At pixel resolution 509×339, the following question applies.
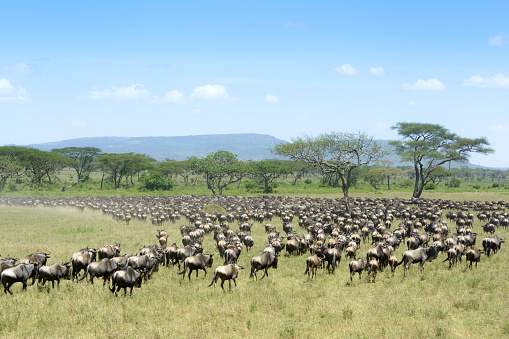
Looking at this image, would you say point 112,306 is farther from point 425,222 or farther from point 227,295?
point 425,222

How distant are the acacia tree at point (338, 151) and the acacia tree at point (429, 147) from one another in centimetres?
2474

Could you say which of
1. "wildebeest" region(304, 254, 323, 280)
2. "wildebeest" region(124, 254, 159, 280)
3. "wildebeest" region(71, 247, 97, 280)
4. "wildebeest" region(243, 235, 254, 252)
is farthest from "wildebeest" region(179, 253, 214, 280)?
"wildebeest" region(243, 235, 254, 252)

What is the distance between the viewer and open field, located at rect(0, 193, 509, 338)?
8508 millimetres

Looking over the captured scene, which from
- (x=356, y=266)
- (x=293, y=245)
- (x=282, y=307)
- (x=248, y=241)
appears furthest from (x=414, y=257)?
(x=248, y=241)

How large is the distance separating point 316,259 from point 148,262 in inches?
247

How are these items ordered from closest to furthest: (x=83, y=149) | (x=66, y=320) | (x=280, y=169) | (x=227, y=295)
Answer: (x=66, y=320), (x=227, y=295), (x=280, y=169), (x=83, y=149)

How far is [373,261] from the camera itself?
1250 cm

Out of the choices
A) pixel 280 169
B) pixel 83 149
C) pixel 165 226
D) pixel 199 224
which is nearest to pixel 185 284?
pixel 199 224

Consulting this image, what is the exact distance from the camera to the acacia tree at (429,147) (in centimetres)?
5296

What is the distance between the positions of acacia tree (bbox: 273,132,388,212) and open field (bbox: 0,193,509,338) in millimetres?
17352

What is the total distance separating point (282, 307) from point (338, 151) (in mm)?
24044

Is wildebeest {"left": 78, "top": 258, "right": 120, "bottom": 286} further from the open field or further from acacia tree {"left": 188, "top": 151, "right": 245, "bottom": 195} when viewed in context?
acacia tree {"left": 188, "top": 151, "right": 245, "bottom": 195}

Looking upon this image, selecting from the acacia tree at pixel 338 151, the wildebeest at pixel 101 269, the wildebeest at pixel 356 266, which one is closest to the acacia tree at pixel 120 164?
the acacia tree at pixel 338 151

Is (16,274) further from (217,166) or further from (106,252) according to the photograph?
(217,166)
